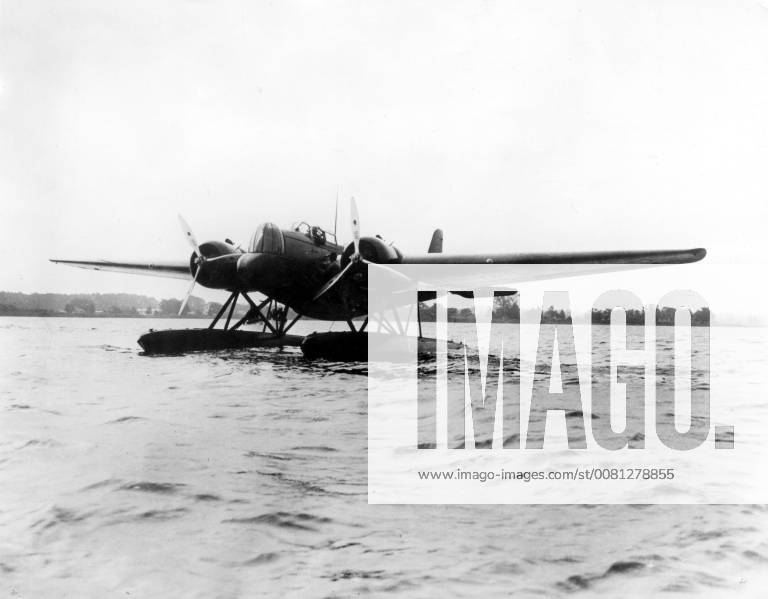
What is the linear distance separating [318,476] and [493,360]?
1080 centimetres

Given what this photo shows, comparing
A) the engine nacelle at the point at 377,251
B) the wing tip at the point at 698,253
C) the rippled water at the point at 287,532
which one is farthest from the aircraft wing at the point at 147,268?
the wing tip at the point at 698,253

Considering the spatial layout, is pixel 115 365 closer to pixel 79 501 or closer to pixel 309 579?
pixel 79 501

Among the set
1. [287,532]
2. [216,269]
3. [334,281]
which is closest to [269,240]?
[334,281]

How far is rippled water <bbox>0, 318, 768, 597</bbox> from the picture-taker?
3.35m

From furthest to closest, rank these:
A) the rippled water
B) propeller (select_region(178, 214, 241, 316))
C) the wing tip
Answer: propeller (select_region(178, 214, 241, 316)) < the wing tip < the rippled water

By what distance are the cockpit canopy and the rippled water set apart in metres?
7.59

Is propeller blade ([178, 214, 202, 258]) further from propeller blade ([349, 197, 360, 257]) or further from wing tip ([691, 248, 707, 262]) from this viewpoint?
wing tip ([691, 248, 707, 262])

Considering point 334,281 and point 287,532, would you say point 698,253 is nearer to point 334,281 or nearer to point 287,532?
point 287,532

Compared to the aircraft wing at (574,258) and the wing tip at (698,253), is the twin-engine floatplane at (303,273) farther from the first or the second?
the wing tip at (698,253)

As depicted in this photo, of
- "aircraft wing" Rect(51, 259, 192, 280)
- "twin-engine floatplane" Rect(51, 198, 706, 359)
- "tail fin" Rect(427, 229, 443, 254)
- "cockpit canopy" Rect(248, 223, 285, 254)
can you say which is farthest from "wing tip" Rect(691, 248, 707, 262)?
"aircraft wing" Rect(51, 259, 192, 280)

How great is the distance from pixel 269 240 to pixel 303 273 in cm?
120

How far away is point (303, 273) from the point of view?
545 inches

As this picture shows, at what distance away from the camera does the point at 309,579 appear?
3340mm

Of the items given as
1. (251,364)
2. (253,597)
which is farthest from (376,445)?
(251,364)
